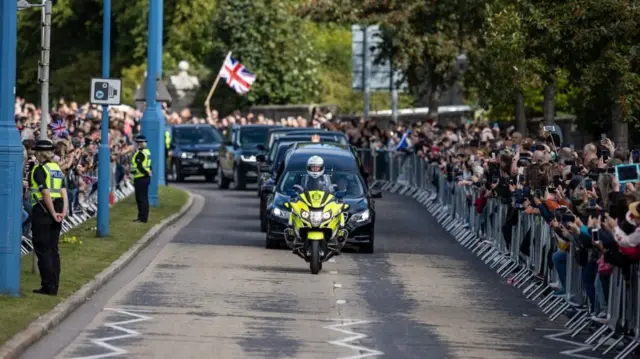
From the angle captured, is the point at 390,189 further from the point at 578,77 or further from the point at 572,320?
the point at 572,320

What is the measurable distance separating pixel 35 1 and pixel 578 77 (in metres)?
44.3

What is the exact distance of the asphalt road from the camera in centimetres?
1711

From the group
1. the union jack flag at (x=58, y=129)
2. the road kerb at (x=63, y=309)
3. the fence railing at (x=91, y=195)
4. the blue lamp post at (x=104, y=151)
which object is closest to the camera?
the road kerb at (x=63, y=309)

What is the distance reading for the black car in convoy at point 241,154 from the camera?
4703 centimetres

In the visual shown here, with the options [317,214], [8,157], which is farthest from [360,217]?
[8,157]

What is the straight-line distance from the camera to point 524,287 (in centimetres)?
2380

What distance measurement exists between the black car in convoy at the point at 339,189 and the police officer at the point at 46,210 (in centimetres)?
844

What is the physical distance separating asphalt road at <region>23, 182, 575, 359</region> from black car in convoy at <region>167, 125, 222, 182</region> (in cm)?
2184

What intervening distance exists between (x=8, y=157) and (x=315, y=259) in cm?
658

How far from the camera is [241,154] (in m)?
46.9

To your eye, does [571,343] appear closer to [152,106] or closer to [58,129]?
[58,129]

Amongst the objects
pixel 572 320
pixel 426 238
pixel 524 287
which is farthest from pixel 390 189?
pixel 572 320

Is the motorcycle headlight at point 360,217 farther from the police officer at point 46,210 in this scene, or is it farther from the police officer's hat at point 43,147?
the police officer's hat at point 43,147

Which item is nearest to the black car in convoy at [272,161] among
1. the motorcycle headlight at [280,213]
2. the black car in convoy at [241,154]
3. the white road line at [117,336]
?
the motorcycle headlight at [280,213]
